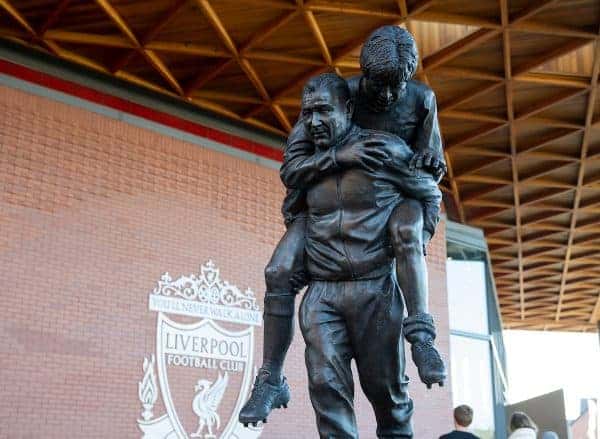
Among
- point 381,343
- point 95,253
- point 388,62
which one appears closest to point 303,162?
point 388,62

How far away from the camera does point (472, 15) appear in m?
13.1

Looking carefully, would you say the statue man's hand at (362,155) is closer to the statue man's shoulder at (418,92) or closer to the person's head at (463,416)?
the statue man's shoulder at (418,92)

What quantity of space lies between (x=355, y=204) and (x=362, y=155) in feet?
0.71

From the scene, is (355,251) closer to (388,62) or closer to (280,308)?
(280,308)

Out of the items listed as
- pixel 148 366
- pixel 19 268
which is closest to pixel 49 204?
pixel 19 268

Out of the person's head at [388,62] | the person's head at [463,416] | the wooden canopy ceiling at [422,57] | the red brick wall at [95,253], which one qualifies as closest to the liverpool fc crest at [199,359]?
the red brick wall at [95,253]

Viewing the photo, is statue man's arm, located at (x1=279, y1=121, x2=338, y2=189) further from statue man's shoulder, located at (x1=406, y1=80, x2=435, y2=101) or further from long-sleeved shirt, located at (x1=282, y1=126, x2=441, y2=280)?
statue man's shoulder, located at (x1=406, y1=80, x2=435, y2=101)

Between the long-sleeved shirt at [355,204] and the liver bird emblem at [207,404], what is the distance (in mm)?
10488

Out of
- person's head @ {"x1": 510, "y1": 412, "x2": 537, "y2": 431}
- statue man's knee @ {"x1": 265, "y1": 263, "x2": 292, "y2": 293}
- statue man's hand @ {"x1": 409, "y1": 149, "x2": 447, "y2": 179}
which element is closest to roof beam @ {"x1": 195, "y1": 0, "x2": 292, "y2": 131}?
person's head @ {"x1": 510, "y1": 412, "x2": 537, "y2": 431}

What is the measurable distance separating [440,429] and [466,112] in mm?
6854

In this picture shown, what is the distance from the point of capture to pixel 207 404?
13.6 meters

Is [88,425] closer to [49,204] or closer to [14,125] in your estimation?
[49,204]

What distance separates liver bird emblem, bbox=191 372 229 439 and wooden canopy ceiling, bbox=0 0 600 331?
5.40m

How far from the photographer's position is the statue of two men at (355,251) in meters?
3.34
